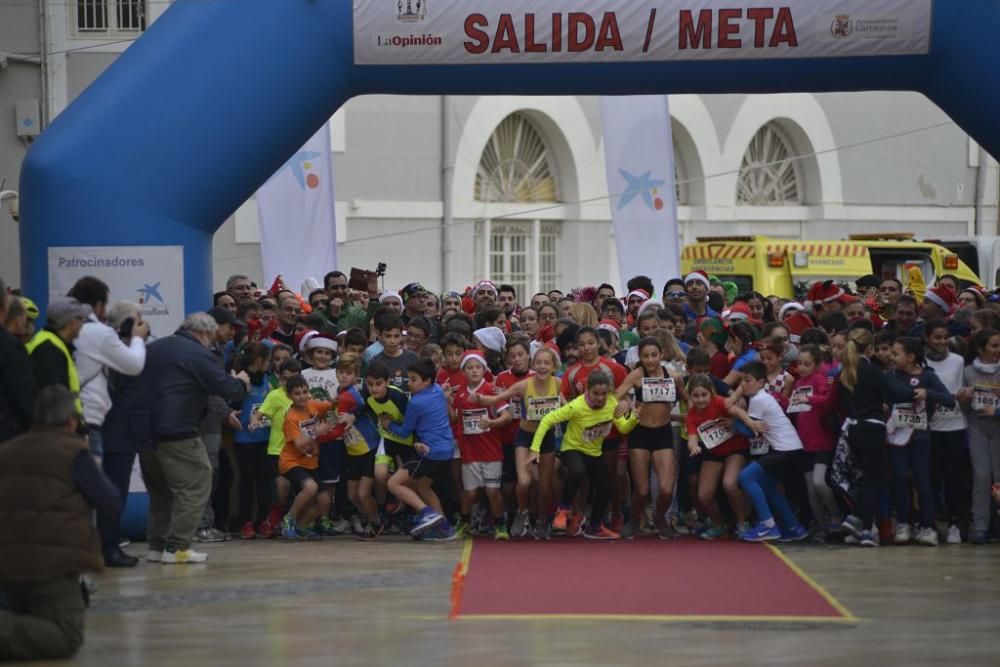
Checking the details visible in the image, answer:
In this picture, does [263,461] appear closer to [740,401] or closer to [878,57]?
[740,401]

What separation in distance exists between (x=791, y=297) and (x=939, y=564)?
11262 mm

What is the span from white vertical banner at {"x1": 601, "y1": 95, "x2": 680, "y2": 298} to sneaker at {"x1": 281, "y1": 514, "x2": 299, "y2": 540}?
7943 millimetres

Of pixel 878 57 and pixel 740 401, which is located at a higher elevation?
pixel 878 57

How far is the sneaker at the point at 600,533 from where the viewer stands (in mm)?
12773

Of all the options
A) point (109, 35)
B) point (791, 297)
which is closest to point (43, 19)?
point (109, 35)

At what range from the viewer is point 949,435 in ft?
41.6

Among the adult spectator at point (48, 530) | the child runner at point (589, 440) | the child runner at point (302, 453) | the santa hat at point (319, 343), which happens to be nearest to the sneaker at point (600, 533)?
the child runner at point (589, 440)

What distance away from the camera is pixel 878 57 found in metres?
12.5

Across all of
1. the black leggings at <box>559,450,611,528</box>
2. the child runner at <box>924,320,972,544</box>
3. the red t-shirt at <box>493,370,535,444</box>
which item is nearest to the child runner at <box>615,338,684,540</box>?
the black leggings at <box>559,450,611,528</box>

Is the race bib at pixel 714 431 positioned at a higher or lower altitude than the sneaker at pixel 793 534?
higher

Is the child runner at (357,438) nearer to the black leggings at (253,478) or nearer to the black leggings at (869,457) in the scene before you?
the black leggings at (253,478)

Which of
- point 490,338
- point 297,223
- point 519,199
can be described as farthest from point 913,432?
point 519,199

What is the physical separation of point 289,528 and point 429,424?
4.49ft

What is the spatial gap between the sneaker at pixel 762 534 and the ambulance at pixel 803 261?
379 inches
